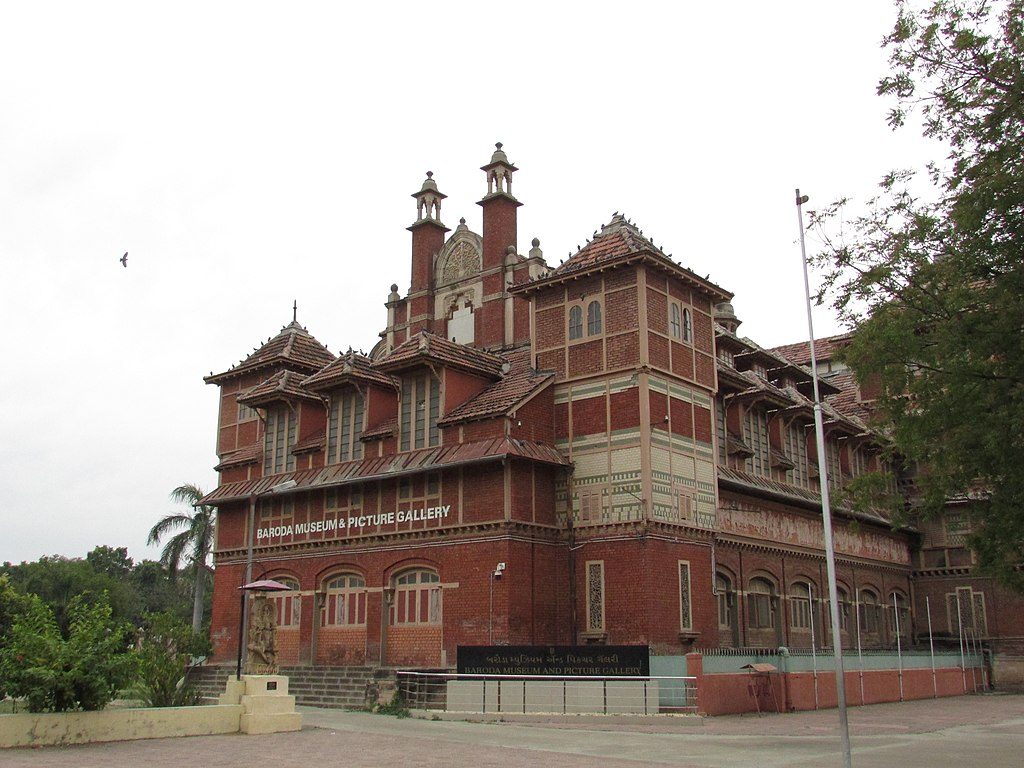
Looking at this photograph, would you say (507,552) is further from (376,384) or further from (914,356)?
(914,356)

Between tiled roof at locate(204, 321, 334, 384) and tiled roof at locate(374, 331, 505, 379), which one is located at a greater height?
tiled roof at locate(204, 321, 334, 384)

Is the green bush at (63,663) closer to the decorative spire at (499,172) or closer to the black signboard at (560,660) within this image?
the black signboard at (560,660)

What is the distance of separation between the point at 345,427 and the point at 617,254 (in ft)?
38.4

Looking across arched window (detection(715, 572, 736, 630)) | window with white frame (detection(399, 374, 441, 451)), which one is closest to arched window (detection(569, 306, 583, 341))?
window with white frame (detection(399, 374, 441, 451))

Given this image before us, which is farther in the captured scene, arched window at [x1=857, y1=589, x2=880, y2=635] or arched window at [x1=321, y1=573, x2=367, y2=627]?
arched window at [x1=857, y1=589, x2=880, y2=635]

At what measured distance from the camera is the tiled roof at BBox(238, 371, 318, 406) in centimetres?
3800

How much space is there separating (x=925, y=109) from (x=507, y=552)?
17477mm

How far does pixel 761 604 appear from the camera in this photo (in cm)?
3684

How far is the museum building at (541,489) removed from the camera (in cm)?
3106

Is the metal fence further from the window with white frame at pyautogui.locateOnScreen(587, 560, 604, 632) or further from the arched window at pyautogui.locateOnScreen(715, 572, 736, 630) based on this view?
the arched window at pyautogui.locateOnScreen(715, 572, 736, 630)

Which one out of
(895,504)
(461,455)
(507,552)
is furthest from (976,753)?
(461,455)

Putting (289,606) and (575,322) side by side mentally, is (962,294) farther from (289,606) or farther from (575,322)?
(289,606)

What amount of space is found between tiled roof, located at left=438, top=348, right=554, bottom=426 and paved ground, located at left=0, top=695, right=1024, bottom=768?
10.0 metres

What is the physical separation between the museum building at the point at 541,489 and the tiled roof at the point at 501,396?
0.09 metres
